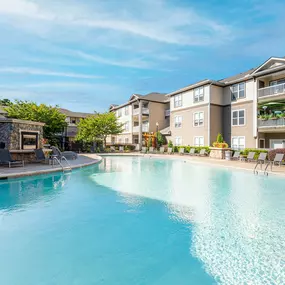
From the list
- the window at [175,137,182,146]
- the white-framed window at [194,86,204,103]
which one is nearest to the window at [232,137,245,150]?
the white-framed window at [194,86,204,103]

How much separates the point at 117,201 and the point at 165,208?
1.84 m

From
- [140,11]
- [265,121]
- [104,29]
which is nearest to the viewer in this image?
[140,11]

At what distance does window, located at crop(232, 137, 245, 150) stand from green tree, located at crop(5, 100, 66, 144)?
20.8 meters

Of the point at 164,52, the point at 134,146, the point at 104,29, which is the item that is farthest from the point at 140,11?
the point at 134,146

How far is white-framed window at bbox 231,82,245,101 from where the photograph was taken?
21720 millimetres

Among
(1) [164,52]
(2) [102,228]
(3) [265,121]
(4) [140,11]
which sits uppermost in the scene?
(1) [164,52]

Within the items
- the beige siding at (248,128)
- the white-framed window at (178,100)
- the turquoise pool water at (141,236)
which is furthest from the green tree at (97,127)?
the turquoise pool water at (141,236)

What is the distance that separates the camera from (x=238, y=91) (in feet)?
72.9

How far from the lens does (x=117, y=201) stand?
7473mm

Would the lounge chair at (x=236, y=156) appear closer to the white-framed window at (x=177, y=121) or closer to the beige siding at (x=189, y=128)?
the beige siding at (x=189, y=128)

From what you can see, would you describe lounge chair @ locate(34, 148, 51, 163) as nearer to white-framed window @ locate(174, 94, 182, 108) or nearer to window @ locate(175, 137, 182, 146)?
window @ locate(175, 137, 182, 146)

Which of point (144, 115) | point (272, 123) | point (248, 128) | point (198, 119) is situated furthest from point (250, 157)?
point (144, 115)

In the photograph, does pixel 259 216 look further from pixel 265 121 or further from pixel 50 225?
pixel 265 121

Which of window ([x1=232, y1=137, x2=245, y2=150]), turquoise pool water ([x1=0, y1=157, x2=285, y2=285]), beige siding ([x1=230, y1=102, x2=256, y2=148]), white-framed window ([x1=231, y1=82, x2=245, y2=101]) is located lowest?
turquoise pool water ([x1=0, y1=157, x2=285, y2=285])
